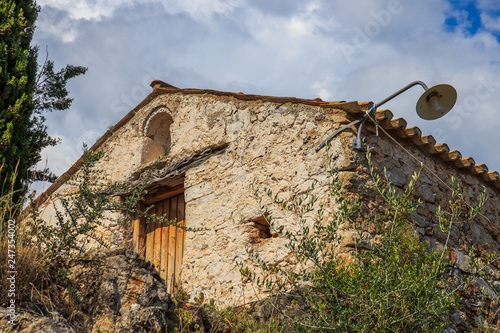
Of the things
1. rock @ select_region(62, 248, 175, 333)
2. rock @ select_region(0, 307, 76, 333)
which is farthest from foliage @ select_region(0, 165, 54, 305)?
rock @ select_region(62, 248, 175, 333)

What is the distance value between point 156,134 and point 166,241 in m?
1.76

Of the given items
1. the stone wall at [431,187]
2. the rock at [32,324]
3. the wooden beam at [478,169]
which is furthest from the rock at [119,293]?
the wooden beam at [478,169]

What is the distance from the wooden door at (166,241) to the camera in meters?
6.31

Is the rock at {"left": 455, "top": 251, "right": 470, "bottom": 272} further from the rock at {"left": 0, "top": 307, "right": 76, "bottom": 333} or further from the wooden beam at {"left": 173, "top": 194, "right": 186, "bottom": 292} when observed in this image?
the rock at {"left": 0, "top": 307, "right": 76, "bottom": 333}

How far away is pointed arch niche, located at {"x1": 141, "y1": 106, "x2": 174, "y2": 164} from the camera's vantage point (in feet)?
23.7

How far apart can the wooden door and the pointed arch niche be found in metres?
0.74

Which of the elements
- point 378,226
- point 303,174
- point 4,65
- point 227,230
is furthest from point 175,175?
point 378,226

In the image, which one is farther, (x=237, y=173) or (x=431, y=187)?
(x=237, y=173)

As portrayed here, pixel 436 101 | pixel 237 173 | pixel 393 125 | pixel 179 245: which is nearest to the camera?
pixel 436 101

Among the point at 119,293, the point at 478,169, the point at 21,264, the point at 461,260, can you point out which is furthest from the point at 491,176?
the point at 21,264

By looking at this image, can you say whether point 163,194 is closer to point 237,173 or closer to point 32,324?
point 237,173

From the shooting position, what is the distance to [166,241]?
6.54 meters

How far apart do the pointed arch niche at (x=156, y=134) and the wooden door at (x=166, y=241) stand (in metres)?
0.74

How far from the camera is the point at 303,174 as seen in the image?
5160 mm
